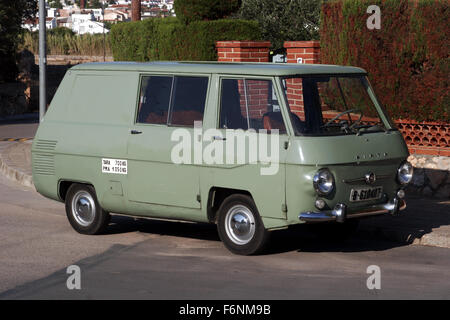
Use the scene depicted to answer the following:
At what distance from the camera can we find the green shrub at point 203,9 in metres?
17.9

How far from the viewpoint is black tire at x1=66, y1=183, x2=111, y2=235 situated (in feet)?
35.4

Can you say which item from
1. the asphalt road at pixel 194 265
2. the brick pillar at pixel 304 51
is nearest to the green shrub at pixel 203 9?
the brick pillar at pixel 304 51

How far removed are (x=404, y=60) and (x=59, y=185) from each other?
5.72 m

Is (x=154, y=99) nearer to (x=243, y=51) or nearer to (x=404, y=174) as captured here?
(x=404, y=174)

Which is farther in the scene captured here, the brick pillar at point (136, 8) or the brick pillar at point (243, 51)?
the brick pillar at point (136, 8)

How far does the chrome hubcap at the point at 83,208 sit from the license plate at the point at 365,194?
321 cm

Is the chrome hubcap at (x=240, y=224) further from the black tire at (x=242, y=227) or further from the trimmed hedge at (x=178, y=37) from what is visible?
the trimmed hedge at (x=178, y=37)

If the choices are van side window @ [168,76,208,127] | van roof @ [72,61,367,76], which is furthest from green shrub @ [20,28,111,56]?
van side window @ [168,76,208,127]

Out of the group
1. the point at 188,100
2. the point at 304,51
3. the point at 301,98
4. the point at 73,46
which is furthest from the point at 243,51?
the point at 73,46

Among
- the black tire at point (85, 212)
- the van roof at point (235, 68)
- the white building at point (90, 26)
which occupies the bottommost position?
the black tire at point (85, 212)

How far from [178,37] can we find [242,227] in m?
9.42

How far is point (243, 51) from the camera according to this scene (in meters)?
16.2

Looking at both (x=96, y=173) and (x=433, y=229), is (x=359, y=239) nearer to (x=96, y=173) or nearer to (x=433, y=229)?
(x=433, y=229)

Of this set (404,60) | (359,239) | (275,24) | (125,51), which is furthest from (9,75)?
(359,239)
